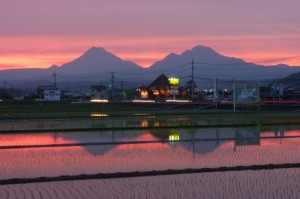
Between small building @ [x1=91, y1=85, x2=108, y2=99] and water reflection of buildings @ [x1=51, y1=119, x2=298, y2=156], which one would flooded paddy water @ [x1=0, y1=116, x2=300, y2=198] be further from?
small building @ [x1=91, y1=85, x2=108, y2=99]

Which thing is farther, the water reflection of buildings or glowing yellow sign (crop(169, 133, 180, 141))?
glowing yellow sign (crop(169, 133, 180, 141))

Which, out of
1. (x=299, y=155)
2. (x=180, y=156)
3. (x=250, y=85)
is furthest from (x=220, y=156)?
(x=250, y=85)

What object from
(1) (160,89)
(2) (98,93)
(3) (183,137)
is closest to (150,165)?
(3) (183,137)

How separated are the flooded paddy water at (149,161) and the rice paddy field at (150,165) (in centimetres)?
1

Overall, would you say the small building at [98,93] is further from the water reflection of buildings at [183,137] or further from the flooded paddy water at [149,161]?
the flooded paddy water at [149,161]

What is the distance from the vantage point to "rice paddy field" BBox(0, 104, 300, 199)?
7.21 meters

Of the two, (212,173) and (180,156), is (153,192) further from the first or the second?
(180,156)

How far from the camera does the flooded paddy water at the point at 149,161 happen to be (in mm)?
7195

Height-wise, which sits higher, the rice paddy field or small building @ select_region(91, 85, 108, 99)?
small building @ select_region(91, 85, 108, 99)

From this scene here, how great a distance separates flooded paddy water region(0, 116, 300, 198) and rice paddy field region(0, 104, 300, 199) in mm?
13

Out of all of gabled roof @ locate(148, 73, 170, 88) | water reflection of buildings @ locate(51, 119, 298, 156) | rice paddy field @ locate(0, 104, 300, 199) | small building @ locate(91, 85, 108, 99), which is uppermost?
gabled roof @ locate(148, 73, 170, 88)

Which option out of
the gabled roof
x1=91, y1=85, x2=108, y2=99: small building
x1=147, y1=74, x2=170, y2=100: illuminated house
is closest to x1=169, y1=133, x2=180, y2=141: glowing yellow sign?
x1=147, y1=74, x2=170, y2=100: illuminated house

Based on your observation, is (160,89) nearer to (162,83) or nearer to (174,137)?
(162,83)

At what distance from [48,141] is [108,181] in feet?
20.6
